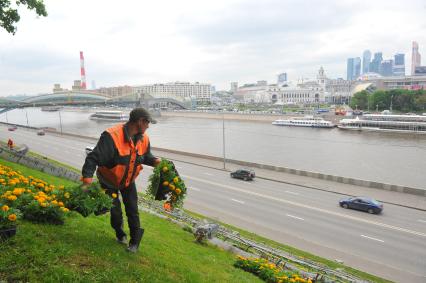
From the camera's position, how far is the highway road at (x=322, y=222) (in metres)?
12.2

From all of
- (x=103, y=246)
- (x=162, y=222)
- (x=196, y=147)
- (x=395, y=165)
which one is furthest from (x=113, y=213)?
(x=196, y=147)

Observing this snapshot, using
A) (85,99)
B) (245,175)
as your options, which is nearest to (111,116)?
(85,99)

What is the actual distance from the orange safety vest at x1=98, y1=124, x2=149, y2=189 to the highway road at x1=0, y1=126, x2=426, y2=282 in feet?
31.9

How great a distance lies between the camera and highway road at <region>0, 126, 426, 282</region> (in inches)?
481

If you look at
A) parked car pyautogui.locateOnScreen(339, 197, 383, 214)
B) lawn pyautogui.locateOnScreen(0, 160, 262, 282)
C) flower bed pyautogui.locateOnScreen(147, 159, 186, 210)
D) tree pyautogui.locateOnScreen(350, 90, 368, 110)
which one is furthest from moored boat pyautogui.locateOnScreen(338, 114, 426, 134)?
lawn pyautogui.locateOnScreen(0, 160, 262, 282)

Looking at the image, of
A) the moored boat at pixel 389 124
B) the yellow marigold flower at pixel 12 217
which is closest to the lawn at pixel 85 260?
the yellow marigold flower at pixel 12 217

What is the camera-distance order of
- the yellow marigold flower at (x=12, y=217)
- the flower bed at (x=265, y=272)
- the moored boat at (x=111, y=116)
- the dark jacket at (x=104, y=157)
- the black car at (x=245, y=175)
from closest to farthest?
the yellow marigold flower at (x=12, y=217) → the dark jacket at (x=104, y=157) → the flower bed at (x=265, y=272) → the black car at (x=245, y=175) → the moored boat at (x=111, y=116)

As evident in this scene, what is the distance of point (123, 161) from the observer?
3.99 metres

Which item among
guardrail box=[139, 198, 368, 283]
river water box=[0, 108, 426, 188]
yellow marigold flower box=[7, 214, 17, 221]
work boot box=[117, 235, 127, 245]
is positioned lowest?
river water box=[0, 108, 426, 188]

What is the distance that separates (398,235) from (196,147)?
108 feet

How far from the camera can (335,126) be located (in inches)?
2798

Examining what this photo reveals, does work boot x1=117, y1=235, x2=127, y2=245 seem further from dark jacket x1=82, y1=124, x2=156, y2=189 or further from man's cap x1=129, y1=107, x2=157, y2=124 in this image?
man's cap x1=129, y1=107, x2=157, y2=124

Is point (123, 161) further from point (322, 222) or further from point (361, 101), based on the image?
point (361, 101)

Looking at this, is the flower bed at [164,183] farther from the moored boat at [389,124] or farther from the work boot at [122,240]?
the moored boat at [389,124]
